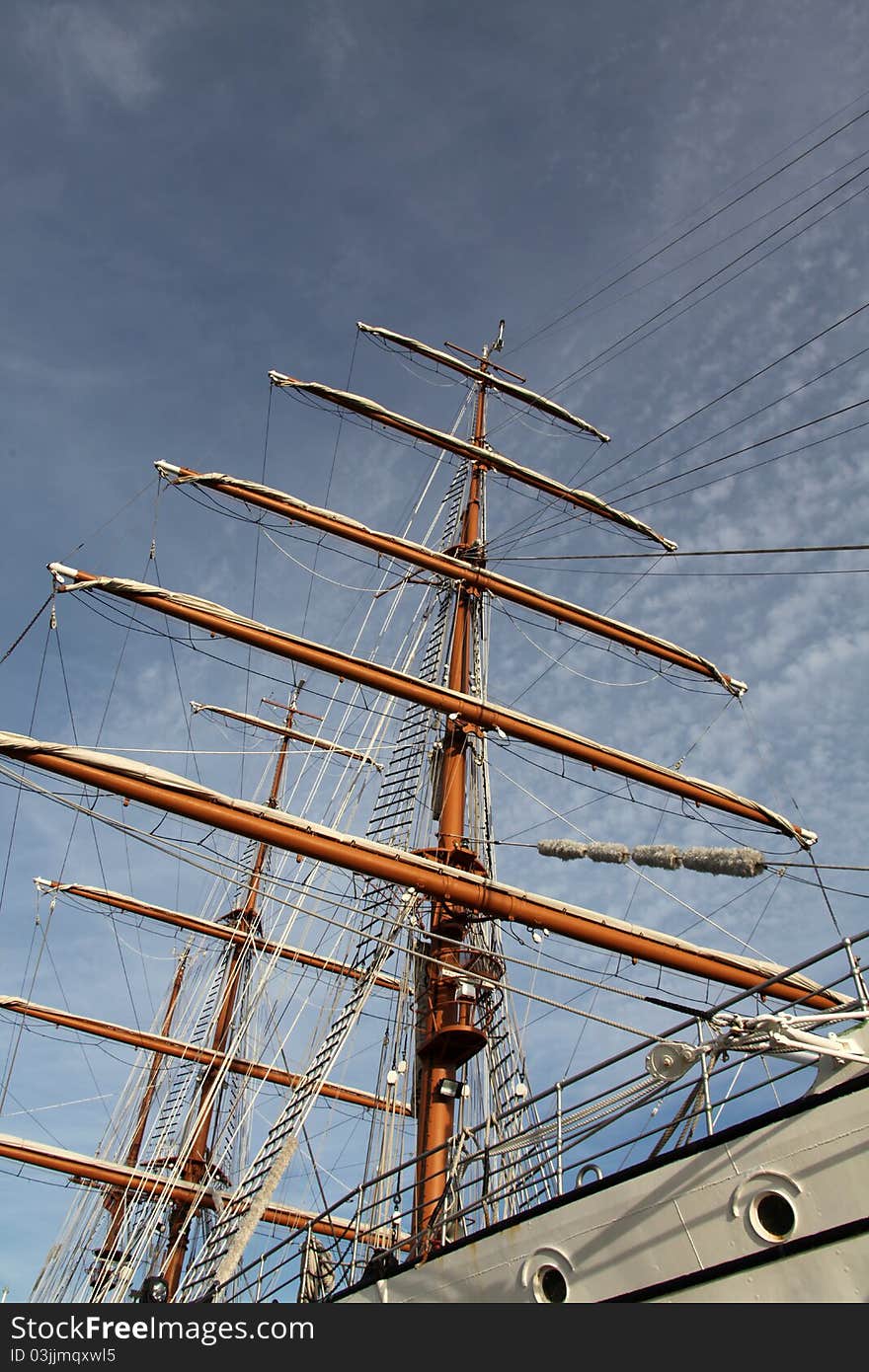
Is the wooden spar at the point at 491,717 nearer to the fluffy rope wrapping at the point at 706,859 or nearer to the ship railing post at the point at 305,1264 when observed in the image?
the fluffy rope wrapping at the point at 706,859

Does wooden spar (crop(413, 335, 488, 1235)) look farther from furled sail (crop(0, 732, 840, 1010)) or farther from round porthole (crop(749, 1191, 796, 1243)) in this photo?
round porthole (crop(749, 1191, 796, 1243))

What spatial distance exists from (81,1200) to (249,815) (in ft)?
70.9

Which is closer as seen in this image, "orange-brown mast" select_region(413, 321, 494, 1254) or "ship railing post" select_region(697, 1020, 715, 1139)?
"ship railing post" select_region(697, 1020, 715, 1139)

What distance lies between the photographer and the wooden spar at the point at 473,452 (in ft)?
67.9

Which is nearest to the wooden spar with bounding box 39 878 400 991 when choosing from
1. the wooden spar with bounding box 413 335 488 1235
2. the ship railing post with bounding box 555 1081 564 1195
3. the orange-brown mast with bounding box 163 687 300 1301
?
the orange-brown mast with bounding box 163 687 300 1301

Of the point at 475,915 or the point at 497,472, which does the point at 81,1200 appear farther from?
the point at 497,472

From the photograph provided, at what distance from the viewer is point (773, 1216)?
588 cm

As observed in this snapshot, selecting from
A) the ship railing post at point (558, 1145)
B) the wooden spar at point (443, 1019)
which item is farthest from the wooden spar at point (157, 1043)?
the ship railing post at point (558, 1145)

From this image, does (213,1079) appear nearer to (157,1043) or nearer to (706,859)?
(157,1043)

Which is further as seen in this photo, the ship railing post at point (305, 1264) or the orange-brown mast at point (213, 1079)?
the orange-brown mast at point (213, 1079)

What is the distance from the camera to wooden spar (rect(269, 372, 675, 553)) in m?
20.7

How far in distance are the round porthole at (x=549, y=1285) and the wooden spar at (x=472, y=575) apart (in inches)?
545
